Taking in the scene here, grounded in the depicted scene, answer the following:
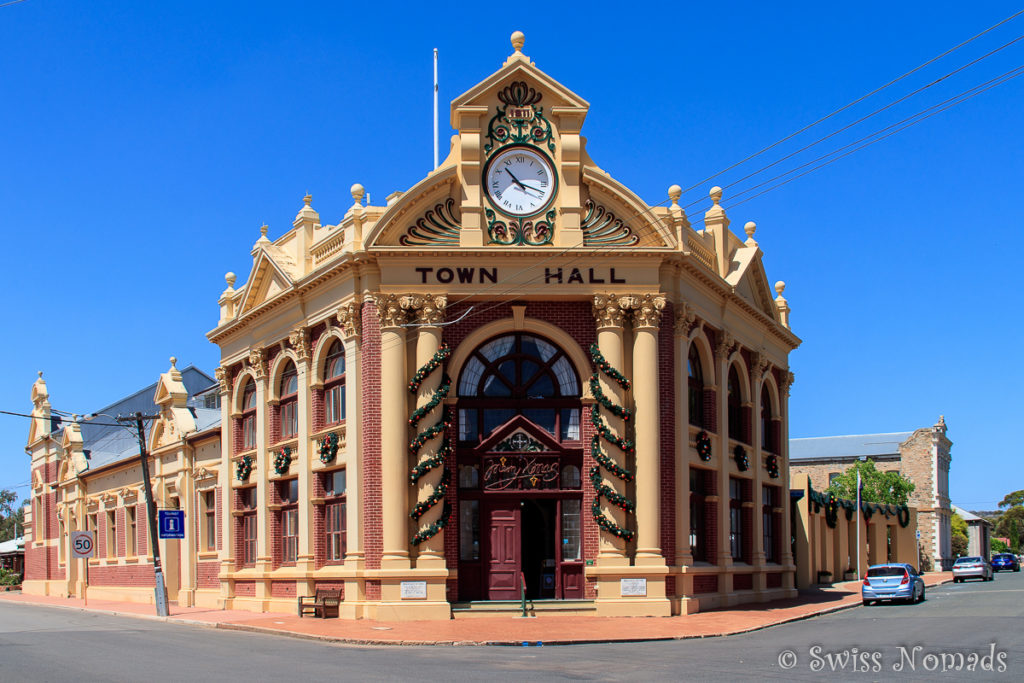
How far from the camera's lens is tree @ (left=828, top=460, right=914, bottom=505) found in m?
72.8

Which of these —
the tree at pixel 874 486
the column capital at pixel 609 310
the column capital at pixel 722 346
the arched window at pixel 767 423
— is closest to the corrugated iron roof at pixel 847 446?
the tree at pixel 874 486

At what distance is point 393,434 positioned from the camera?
2697cm

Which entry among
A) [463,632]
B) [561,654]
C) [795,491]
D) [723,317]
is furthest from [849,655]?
[795,491]

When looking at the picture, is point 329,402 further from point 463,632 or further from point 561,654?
point 561,654

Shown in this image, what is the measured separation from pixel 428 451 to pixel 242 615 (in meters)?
8.51

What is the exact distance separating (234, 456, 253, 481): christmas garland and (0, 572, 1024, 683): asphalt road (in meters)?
8.31

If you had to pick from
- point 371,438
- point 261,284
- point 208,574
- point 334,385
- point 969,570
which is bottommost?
point 969,570

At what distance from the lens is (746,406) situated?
35531mm

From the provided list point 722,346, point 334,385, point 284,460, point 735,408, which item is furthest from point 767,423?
point 284,460

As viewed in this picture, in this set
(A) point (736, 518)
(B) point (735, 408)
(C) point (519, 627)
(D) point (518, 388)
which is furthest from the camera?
(B) point (735, 408)

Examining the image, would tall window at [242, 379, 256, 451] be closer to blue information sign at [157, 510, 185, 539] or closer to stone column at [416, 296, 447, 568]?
blue information sign at [157, 510, 185, 539]

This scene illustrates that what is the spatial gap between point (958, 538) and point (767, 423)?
188 feet

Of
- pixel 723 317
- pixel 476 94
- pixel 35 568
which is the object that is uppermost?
pixel 476 94

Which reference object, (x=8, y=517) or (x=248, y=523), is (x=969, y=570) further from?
(x=8, y=517)
